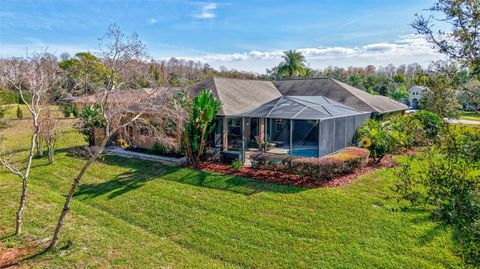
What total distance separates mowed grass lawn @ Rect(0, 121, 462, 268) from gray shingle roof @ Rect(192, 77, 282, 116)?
6.43m

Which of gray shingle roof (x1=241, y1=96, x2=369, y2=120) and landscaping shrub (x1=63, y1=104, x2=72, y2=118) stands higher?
gray shingle roof (x1=241, y1=96, x2=369, y2=120)

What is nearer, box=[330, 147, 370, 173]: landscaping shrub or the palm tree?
box=[330, 147, 370, 173]: landscaping shrub

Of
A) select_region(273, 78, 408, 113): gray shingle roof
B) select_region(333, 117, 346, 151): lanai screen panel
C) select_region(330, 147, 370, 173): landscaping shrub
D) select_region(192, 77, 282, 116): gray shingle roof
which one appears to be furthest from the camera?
select_region(273, 78, 408, 113): gray shingle roof

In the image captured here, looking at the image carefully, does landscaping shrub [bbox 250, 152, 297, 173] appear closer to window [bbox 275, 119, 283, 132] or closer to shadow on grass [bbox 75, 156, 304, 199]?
shadow on grass [bbox 75, 156, 304, 199]

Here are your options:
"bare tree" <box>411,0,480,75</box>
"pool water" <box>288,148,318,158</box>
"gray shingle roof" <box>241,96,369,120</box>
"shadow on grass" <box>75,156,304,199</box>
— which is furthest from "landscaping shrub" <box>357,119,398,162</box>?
"bare tree" <box>411,0,480,75</box>

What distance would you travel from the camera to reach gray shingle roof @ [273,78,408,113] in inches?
A: 889

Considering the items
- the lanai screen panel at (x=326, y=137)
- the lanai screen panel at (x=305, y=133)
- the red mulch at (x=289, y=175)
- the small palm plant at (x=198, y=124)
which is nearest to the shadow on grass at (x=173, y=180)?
the red mulch at (x=289, y=175)

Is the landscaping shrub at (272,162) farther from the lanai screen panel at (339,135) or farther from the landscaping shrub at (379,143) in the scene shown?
the landscaping shrub at (379,143)

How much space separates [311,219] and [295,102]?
9463 millimetres

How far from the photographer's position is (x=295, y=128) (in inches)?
903

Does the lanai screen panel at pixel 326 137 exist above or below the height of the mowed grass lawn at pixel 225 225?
above

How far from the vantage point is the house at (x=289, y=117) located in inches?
666

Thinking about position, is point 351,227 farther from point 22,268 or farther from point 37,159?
point 37,159

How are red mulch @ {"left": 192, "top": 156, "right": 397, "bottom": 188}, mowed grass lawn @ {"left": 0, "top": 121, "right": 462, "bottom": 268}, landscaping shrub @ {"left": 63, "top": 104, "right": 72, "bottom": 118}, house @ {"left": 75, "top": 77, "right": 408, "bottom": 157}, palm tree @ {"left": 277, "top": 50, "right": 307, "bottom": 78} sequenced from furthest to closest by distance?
1. palm tree @ {"left": 277, "top": 50, "right": 307, "bottom": 78}
2. landscaping shrub @ {"left": 63, "top": 104, "right": 72, "bottom": 118}
3. house @ {"left": 75, "top": 77, "right": 408, "bottom": 157}
4. red mulch @ {"left": 192, "top": 156, "right": 397, "bottom": 188}
5. mowed grass lawn @ {"left": 0, "top": 121, "right": 462, "bottom": 268}
